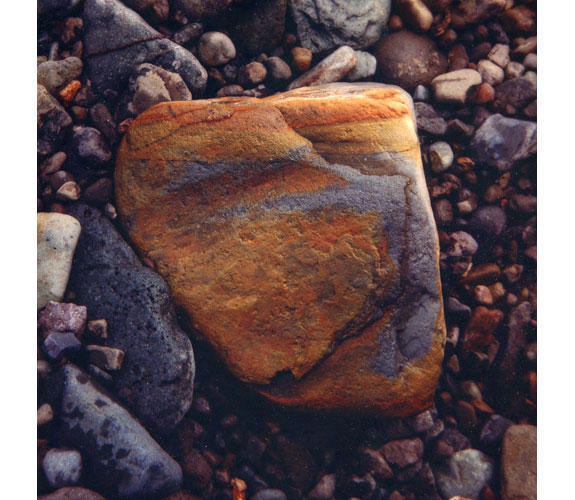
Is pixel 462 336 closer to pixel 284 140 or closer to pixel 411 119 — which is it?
pixel 411 119

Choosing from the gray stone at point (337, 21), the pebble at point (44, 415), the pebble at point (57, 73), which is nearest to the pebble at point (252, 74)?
the gray stone at point (337, 21)

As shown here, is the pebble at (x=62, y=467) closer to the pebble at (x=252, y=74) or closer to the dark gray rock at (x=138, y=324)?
the dark gray rock at (x=138, y=324)

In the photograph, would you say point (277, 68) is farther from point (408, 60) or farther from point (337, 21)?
point (408, 60)

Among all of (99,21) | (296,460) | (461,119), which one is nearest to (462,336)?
(296,460)

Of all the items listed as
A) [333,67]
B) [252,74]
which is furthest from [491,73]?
[252,74]

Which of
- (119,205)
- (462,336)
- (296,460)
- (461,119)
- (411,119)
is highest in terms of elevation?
(411,119)
